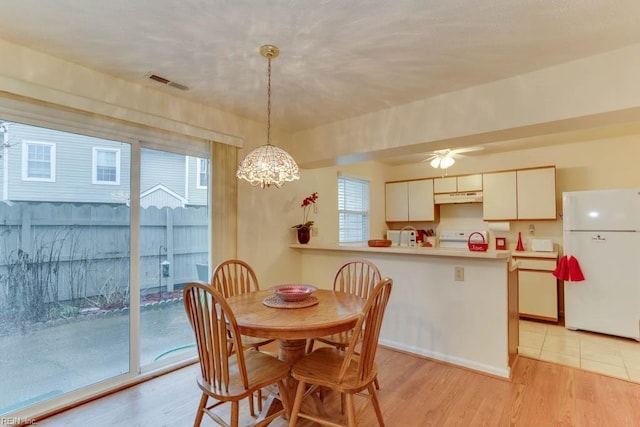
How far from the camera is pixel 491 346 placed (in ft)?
9.00

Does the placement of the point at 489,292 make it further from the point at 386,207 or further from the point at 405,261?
the point at 386,207

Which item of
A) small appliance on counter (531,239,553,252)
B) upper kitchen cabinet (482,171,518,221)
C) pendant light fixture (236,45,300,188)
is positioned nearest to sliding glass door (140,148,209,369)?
pendant light fixture (236,45,300,188)

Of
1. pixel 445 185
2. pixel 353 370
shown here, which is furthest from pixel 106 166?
pixel 445 185

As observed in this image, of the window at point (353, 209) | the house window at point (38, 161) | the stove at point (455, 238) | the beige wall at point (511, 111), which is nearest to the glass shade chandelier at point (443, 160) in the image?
the beige wall at point (511, 111)

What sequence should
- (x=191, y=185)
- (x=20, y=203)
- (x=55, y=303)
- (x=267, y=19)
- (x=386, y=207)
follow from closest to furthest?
(x=267, y=19), (x=20, y=203), (x=55, y=303), (x=191, y=185), (x=386, y=207)

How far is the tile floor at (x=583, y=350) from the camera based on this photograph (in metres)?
2.84

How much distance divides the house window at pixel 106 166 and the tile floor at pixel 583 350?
4017 millimetres

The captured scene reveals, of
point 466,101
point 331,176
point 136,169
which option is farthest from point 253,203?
point 466,101

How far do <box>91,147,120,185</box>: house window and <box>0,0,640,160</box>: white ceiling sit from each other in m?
0.60

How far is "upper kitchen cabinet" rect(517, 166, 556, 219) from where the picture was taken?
421 cm

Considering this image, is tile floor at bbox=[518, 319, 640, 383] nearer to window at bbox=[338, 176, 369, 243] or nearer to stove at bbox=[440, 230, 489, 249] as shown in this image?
stove at bbox=[440, 230, 489, 249]

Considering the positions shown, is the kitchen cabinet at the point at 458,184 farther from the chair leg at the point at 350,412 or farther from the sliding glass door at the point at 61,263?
the sliding glass door at the point at 61,263

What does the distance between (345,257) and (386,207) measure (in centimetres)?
236

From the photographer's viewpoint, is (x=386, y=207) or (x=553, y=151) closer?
(x=553, y=151)
